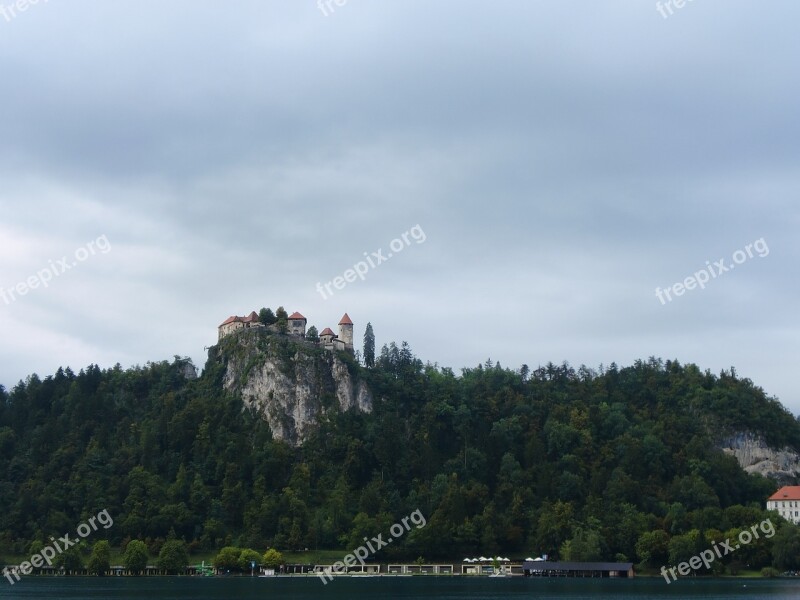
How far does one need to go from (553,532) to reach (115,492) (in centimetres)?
7176

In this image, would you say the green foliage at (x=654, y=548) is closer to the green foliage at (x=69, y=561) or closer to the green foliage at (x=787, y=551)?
the green foliage at (x=787, y=551)

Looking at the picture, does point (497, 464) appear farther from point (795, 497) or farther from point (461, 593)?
point (461, 593)

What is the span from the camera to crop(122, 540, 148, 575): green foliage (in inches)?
6097

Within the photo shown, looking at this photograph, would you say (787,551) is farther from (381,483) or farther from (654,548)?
(381,483)

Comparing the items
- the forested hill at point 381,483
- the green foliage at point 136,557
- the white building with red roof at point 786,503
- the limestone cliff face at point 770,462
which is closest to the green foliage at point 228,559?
the forested hill at point 381,483

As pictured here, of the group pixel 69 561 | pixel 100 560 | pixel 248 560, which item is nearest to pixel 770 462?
pixel 248 560

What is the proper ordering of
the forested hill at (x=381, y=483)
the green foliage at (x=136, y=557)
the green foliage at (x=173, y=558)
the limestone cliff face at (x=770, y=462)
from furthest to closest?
the limestone cliff face at (x=770, y=462), the forested hill at (x=381, y=483), the green foliage at (x=173, y=558), the green foliage at (x=136, y=557)

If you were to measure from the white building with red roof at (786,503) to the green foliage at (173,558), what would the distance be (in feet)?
303

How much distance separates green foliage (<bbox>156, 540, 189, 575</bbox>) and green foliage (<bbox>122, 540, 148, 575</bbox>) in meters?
2.27

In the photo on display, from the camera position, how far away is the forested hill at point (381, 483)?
16550 centimetres

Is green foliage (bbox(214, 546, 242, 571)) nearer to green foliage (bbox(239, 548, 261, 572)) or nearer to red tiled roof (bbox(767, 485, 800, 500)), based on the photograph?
green foliage (bbox(239, 548, 261, 572))

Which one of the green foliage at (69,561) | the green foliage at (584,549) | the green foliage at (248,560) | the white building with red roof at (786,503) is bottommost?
the green foliage at (584,549)

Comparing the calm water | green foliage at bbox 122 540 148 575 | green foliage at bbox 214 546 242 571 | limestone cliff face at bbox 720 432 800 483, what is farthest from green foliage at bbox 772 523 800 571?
green foliage at bbox 122 540 148 575

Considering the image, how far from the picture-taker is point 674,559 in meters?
148
